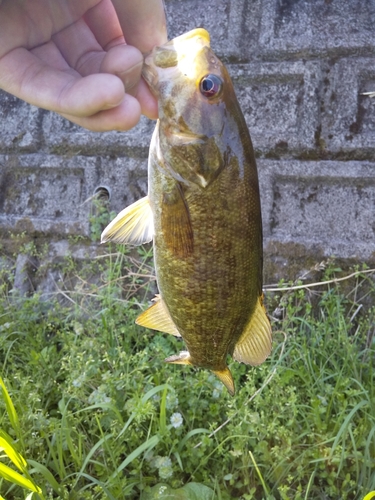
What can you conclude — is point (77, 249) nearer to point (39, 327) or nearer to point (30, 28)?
point (39, 327)

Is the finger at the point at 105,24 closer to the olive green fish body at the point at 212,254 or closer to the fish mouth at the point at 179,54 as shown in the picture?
the fish mouth at the point at 179,54

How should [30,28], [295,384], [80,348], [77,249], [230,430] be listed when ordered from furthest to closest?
[77,249] < [80,348] < [295,384] < [230,430] < [30,28]

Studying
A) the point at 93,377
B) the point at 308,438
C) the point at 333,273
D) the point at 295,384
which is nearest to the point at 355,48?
the point at 333,273

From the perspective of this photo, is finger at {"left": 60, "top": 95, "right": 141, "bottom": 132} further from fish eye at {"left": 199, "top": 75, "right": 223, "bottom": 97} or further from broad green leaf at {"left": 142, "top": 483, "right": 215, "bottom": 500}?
broad green leaf at {"left": 142, "top": 483, "right": 215, "bottom": 500}

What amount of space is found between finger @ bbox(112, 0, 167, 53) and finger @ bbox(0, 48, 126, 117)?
232 mm

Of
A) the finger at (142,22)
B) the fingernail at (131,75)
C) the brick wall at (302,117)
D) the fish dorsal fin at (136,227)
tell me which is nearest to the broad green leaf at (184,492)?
the fish dorsal fin at (136,227)

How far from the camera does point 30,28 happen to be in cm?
175

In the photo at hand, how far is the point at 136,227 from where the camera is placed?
64.4 inches

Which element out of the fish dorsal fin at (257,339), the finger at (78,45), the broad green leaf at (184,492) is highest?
the finger at (78,45)

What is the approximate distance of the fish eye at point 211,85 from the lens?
4.67 ft

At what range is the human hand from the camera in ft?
4.66

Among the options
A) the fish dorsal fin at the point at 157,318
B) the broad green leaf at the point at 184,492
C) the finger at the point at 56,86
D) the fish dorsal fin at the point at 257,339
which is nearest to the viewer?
the finger at the point at 56,86

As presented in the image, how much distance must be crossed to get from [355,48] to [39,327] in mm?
2634

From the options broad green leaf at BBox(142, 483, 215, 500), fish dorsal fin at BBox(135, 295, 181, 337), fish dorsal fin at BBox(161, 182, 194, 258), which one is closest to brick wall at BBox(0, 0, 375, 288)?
broad green leaf at BBox(142, 483, 215, 500)
